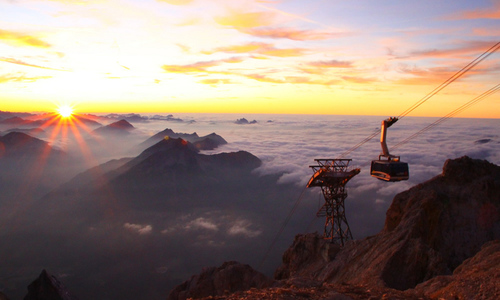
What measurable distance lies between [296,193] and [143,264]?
102466 millimetres

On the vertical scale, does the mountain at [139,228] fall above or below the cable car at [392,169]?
below

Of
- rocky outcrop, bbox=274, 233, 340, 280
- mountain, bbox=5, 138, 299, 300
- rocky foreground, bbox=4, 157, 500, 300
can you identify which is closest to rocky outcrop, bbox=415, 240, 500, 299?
rocky foreground, bbox=4, 157, 500, 300

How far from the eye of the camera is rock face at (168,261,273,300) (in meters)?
40.2

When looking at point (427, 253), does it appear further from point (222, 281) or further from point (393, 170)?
point (222, 281)

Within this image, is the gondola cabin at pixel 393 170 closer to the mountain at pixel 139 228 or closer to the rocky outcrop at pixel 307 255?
the rocky outcrop at pixel 307 255

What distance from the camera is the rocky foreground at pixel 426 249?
14758 millimetres

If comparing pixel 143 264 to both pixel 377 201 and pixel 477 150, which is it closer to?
pixel 377 201

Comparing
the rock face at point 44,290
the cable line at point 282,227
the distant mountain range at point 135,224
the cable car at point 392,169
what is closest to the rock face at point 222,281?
the cable car at point 392,169

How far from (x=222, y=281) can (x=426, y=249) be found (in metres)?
27.8

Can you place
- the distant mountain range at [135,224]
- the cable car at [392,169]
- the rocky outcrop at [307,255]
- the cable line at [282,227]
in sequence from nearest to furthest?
the cable car at [392,169] < the rocky outcrop at [307,255] < the distant mountain range at [135,224] < the cable line at [282,227]

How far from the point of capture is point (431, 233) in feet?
89.7

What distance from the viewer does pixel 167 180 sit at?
19325 centimetres

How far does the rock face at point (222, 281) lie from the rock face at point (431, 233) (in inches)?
395

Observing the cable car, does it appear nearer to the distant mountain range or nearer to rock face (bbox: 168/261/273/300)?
rock face (bbox: 168/261/273/300)
